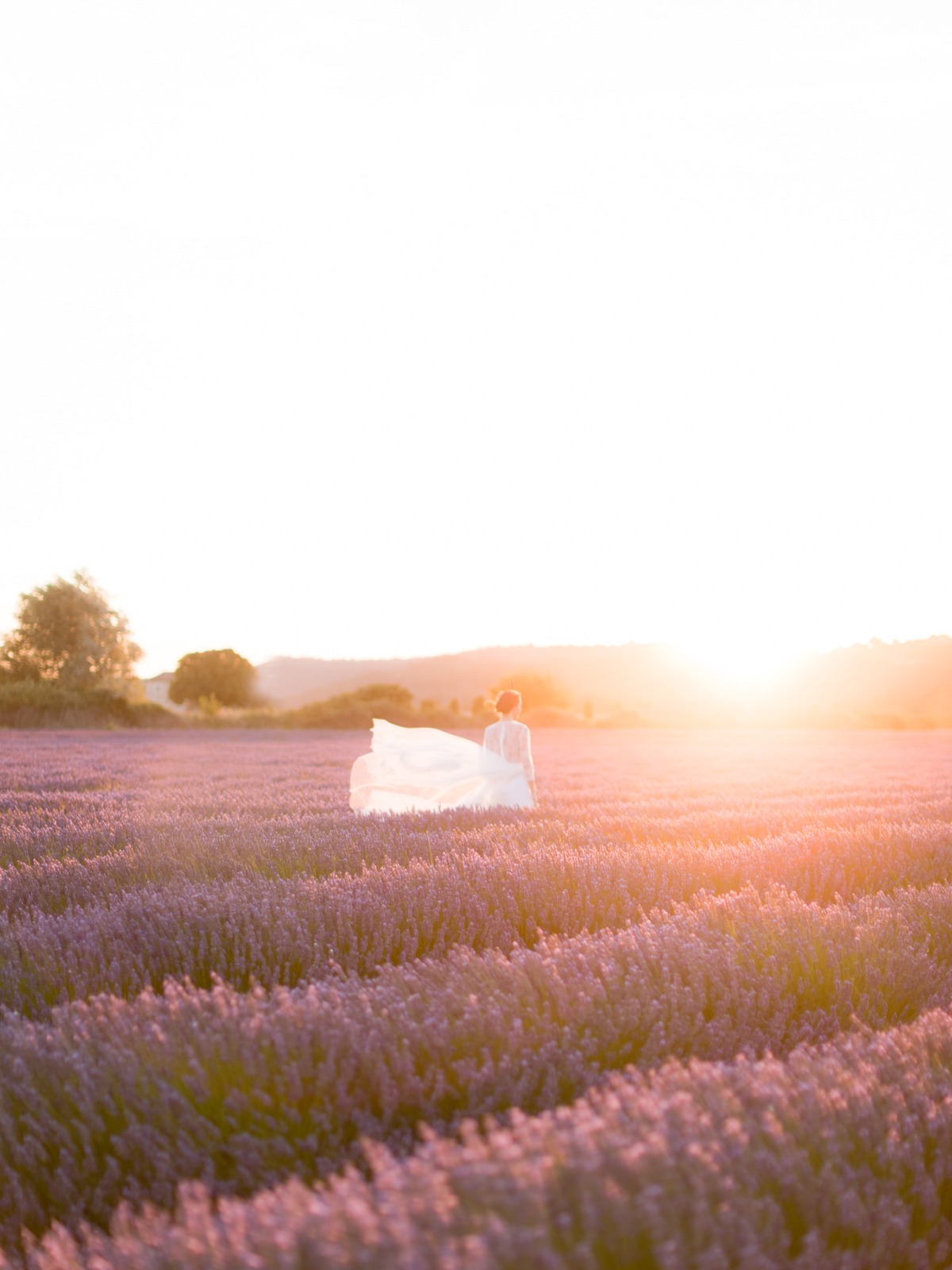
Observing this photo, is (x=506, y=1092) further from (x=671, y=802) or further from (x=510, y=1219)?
(x=671, y=802)

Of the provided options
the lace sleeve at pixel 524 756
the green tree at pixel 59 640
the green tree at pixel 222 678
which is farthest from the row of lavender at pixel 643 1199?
the green tree at pixel 222 678

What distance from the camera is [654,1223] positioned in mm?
1133

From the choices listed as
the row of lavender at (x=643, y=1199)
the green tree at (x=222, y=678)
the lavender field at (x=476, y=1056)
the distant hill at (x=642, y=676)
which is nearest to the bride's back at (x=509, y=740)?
the lavender field at (x=476, y=1056)

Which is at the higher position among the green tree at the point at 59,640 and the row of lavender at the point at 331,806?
the green tree at the point at 59,640

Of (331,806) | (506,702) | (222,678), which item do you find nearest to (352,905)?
(331,806)

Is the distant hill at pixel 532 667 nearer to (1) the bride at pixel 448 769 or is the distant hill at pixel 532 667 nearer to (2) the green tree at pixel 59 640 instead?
(2) the green tree at pixel 59 640

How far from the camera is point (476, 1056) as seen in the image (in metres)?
1.89

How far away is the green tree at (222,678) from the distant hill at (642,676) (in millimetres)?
1332

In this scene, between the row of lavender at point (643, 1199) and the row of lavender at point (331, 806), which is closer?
the row of lavender at point (643, 1199)

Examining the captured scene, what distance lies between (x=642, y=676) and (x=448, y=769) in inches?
3273

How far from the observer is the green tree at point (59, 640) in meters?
42.2

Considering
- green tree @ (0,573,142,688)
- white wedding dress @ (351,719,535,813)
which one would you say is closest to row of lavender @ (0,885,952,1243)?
white wedding dress @ (351,719,535,813)

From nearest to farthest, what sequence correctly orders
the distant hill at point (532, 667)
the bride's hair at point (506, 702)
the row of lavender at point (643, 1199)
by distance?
the row of lavender at point (643, 1199)
the bride's hair at point (506, 702)
the distant hill at point (532, 667)

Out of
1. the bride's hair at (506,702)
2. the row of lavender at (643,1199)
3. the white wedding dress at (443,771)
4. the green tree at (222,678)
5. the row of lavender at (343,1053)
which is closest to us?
the row of lavender at (643,1199)
